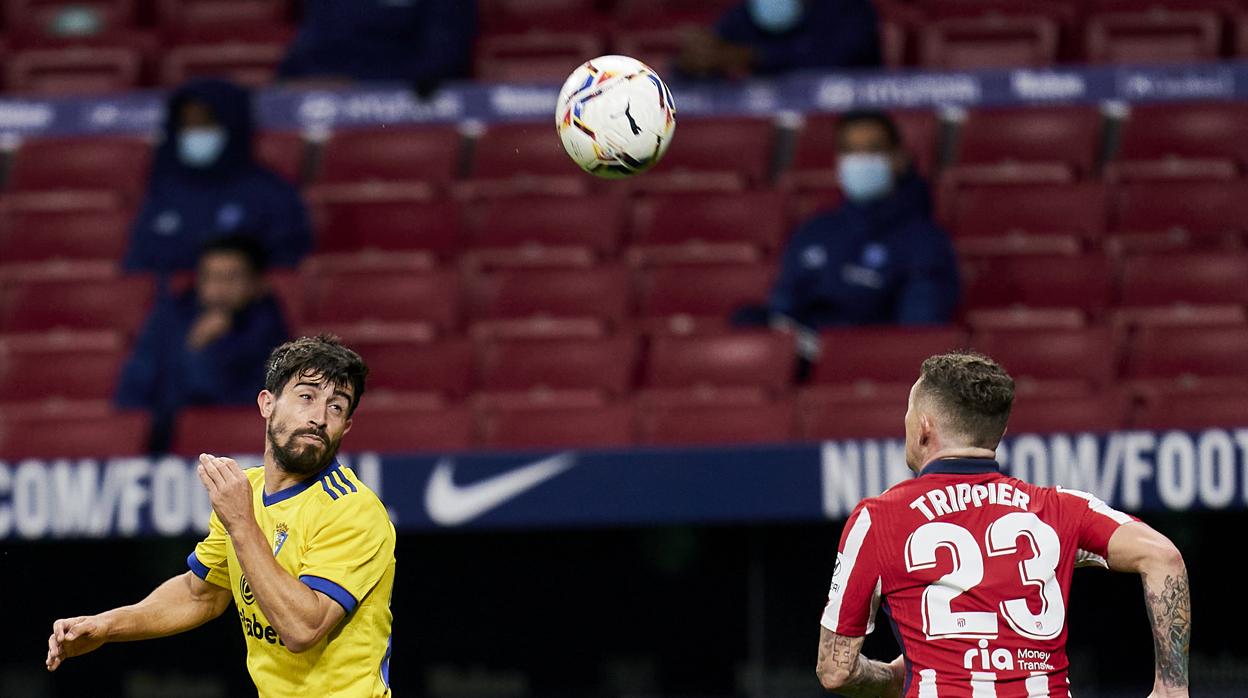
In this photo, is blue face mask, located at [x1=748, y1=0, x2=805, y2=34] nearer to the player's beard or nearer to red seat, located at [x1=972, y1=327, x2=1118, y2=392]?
red seat, located at [x1=972, y1=327, x2=1118, y2=392]

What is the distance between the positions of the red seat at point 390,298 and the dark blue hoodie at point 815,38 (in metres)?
2.37

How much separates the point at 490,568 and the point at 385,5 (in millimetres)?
3807

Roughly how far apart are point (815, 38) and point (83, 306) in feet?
14.0

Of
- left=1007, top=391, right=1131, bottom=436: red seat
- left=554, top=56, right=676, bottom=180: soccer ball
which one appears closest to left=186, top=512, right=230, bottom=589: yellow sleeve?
left=554, top=56, right=676, bottom=180: soccer ball

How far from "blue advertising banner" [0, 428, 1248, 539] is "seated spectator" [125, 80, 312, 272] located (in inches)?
83.1

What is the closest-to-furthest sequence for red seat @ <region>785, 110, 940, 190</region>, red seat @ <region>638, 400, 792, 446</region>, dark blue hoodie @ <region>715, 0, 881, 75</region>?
1. red seat @ <region>638, 400, 792, 446</region>
2. red seat @ <region>785, 110, 940, 190</region>
3. dark blue hoodie @ <region>715, 0, 881, 75</region>

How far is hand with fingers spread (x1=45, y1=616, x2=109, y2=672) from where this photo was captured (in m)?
4.07

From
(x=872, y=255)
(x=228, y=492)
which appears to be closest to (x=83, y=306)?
(x=872, y=255)

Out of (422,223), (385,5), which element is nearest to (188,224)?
(422,223)

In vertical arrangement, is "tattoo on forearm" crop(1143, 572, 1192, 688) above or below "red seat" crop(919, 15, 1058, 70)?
below

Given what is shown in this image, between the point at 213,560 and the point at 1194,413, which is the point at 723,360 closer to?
the point at 1194,413

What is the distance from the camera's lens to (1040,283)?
846 centimetres

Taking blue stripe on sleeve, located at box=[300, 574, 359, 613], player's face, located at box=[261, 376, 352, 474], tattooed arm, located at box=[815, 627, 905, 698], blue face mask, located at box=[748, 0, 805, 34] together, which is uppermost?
blue face mask, located at box=[748, 0, 805, 34]

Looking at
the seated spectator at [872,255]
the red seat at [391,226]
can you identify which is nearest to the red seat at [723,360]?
the seated spectator at [872,255]
